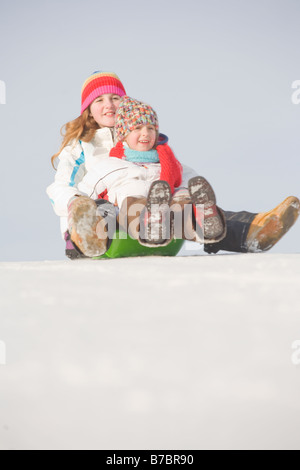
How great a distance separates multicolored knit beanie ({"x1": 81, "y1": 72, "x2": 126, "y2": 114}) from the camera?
254 cm

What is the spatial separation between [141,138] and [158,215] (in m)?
0.53

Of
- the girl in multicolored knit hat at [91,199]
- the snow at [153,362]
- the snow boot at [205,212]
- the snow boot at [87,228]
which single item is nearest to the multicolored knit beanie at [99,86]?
the girl in multicolored knit hat at [91,199]

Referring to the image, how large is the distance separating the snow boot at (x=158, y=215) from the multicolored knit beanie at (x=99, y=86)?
95cm

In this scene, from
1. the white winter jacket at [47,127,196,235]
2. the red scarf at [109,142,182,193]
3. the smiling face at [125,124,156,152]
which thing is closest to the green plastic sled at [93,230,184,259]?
the white winter jacket at [47,127,196,235]

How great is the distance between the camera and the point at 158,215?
177 cm

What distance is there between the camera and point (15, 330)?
1018 millimetres

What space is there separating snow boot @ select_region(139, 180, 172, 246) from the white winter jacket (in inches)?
11.0

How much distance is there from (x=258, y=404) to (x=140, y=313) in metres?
0.34

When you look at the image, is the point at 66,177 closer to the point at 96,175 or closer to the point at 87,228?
the point at 96,175

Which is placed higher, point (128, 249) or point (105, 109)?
point (105, 109)
